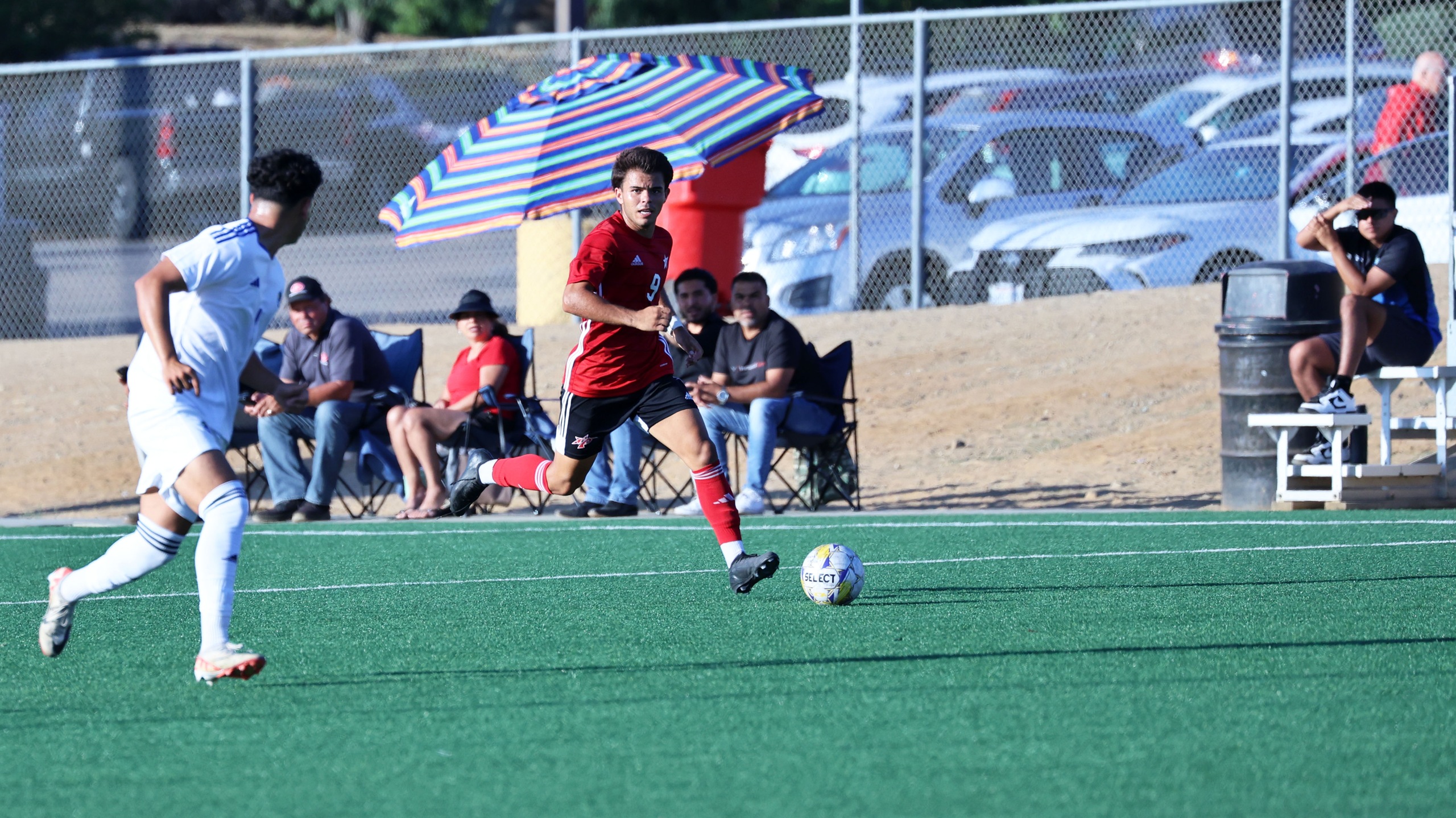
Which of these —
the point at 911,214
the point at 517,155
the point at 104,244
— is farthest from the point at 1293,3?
the point at 104,244

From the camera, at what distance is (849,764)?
15.2 feet

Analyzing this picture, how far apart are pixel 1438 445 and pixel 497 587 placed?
585 cm

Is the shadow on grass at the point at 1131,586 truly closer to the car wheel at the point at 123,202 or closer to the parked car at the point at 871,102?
the parked car at the point at 871,102

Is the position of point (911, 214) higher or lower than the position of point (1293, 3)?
lower

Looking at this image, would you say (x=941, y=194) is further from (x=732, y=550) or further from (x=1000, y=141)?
(x=732, y=550)

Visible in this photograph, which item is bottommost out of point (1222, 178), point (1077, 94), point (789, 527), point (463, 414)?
point (789, 527)

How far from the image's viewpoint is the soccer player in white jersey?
226 inches

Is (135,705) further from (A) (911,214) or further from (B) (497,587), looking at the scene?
(A) (911,214)

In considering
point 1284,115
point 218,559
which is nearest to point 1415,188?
point 1284,115

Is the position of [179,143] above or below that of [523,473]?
above

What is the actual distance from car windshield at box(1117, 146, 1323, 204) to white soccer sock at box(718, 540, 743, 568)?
8.75m

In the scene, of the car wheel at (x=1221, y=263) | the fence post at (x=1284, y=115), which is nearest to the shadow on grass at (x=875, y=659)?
the fence post at (x=1284, y=115)

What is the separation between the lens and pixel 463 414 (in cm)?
1205

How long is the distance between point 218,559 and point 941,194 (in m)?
10.9
